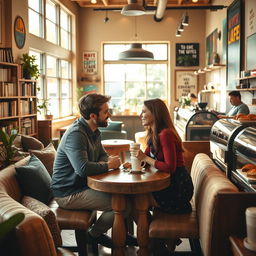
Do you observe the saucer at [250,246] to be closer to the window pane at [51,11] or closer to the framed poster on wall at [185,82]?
the window pane at [51,11]

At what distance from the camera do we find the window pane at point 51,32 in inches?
381

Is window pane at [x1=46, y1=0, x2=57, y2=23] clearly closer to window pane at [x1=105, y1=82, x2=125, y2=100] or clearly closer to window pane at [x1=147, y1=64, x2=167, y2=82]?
window pane at [x1=105, y1=82, x2=125, y2=100]

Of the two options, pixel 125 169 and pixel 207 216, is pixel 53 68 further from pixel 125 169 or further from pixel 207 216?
pixel 207 216

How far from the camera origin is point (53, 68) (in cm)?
1024

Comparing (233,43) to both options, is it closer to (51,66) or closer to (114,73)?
(51,66)

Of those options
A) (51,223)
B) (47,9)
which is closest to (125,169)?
(51,223)

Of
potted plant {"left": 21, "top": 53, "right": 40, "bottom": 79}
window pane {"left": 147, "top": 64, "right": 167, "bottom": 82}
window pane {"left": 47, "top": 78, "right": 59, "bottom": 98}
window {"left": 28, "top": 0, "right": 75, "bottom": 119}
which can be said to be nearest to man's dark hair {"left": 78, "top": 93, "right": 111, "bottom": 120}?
potted plant {"left": 21, "top": 53, "right": 40, "bottom": 79}

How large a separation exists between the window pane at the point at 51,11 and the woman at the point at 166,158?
7.27 meters

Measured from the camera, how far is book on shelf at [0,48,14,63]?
648cm

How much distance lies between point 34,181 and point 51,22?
25.2 feet

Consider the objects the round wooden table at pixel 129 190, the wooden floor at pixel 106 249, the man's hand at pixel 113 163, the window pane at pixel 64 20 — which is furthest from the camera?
the window pane at pixel 64 20

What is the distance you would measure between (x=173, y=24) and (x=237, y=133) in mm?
9543

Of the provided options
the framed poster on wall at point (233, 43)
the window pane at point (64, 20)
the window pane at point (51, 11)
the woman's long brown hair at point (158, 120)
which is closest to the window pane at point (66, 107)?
the window pane at point (64, 20)

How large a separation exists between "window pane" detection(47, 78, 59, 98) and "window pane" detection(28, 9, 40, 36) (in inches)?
51.6
